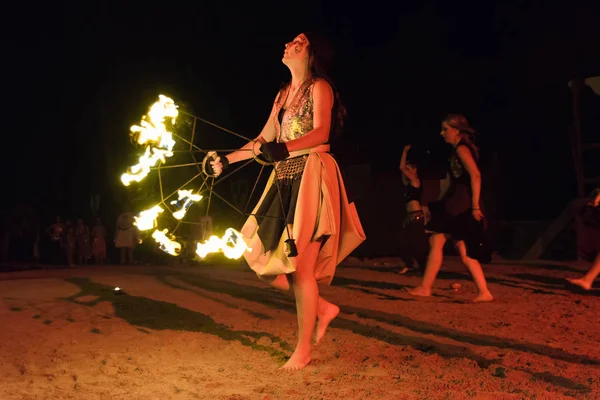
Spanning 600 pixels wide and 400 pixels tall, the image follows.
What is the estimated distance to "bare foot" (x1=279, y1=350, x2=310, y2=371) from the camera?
12.9 feet

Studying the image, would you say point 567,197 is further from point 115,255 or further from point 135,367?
point 135,367

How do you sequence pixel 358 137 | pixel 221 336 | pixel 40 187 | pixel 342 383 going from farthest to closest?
pixel 40 187 < pixel 358 137 < pixel 221 336 < pixel 342 383

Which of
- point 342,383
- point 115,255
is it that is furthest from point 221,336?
point 115,255

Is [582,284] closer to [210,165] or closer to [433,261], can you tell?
[433,261]

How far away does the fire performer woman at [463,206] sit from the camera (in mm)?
6914

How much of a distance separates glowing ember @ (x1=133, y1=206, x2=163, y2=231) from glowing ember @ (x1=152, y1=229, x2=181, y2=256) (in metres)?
0.06

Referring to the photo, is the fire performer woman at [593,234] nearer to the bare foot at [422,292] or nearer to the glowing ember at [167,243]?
the bare foot at [422,292]

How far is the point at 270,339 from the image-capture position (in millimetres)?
4941

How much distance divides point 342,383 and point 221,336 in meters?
1.76

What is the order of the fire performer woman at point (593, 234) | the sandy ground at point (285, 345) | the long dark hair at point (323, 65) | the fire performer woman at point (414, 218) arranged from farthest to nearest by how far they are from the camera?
the fire performer woman at point (414, 218) < the fire performer woman at point (593, 234) < the long dark hair at point (323, 65) < the sandy ground at point (285, 345)

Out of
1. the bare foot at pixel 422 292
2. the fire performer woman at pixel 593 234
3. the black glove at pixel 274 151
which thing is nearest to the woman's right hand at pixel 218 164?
the black glove at pixel 274 151

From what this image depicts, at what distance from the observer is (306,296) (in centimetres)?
405

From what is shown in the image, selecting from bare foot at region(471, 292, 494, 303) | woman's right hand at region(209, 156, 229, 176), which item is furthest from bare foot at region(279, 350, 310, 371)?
bare foot at region(471, 292, 494, 303)

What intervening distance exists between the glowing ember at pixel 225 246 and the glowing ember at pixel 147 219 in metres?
0.38
